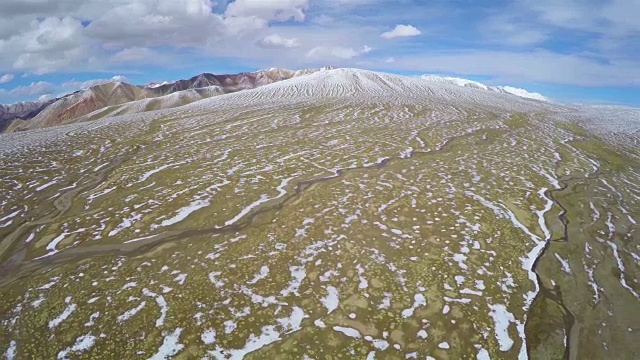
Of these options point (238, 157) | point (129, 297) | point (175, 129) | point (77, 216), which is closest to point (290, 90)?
point (175, 129)

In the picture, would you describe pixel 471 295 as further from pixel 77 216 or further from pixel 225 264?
pixel 77 216

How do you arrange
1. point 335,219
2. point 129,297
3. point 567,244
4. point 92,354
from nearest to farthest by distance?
point 92,354 < point 129,297 < point 567,244 < point 335,219

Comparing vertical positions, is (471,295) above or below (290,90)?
below

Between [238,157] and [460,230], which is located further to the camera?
[238,157]

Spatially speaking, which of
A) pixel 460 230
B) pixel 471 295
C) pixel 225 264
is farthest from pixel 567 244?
pixel 225 264

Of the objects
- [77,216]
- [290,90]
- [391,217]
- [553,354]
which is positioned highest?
[290,90]

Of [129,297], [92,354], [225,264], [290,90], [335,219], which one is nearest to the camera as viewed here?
[92,354]
